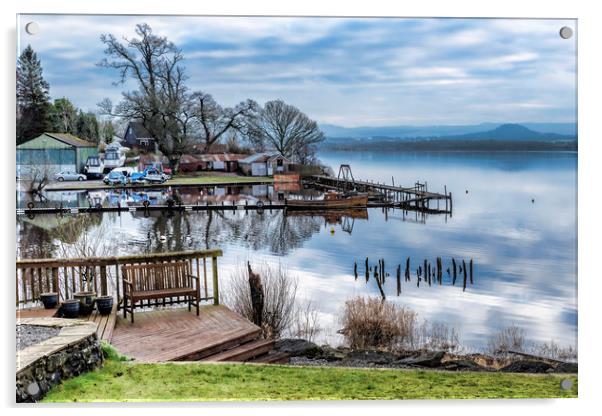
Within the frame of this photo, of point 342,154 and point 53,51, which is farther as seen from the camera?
point 342,154

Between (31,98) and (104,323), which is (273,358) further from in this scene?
(31,98)

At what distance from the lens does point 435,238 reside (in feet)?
29.1

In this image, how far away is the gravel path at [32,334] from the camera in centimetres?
760

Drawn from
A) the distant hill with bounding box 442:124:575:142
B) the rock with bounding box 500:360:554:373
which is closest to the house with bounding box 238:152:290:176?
the distant hill with bounding box 442:124:575:142

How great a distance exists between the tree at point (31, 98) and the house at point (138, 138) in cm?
89

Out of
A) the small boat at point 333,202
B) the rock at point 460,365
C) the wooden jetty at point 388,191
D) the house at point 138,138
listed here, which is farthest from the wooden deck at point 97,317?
the rock at point 460,365

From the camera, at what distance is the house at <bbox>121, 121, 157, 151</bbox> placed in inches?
350

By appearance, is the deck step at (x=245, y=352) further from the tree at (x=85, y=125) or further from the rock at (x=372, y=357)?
the tree at (x=85, y=125)

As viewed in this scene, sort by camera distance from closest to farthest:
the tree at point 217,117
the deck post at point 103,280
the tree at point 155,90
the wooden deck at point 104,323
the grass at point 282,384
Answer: the grass at point 282,384
the wooden deck at point 104,323
the tree at point 155,90
the tree at point 217,117
the deck post at point 103,280

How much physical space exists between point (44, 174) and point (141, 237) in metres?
1.29

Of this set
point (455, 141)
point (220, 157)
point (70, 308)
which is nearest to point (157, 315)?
point (70, 308)
